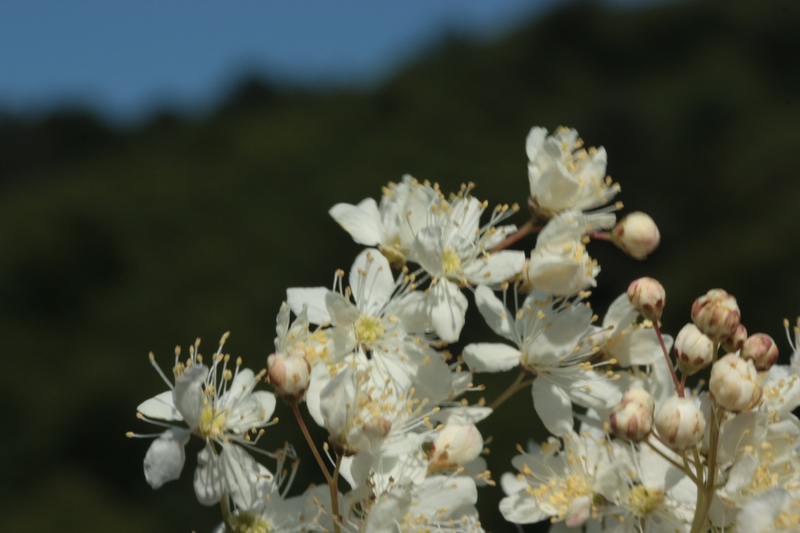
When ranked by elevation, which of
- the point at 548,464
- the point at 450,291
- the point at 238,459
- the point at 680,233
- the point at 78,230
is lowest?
the point at 680,233

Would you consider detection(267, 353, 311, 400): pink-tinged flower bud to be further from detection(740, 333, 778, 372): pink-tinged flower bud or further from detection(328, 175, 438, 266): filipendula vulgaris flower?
detection(740, 333, 778, 372): pink-tinged flower bud

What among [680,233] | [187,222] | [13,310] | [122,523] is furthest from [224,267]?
[680,233]

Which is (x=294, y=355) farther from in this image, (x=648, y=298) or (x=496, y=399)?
(x=648, y=298)

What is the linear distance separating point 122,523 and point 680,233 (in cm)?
945

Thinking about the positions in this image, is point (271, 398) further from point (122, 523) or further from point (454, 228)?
point (122, 523)

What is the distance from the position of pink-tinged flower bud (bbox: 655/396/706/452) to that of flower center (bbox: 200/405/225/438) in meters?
0.47

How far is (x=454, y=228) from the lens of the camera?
1099 mm

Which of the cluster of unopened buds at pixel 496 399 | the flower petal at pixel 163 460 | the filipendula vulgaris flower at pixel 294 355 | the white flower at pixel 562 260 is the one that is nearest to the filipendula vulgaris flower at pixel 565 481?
the cluster of unopened buds at pixel 496 399

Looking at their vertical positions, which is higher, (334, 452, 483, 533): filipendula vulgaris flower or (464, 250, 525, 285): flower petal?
(464, 250, 525, 285): flower petal

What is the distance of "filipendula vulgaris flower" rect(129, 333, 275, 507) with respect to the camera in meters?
0.89

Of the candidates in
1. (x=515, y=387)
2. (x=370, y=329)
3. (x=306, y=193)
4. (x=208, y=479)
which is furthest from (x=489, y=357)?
(x=306, y=193)

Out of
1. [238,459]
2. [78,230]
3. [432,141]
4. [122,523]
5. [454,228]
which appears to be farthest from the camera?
[432,141]

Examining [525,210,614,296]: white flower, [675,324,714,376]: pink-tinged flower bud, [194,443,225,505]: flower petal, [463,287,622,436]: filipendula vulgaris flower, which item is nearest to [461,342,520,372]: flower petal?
[463,287,622,436]: filipendula vulgaris flower

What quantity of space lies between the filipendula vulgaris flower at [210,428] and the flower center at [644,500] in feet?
1.44
